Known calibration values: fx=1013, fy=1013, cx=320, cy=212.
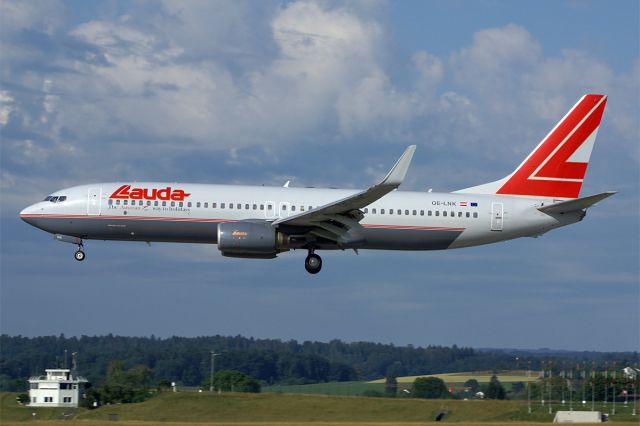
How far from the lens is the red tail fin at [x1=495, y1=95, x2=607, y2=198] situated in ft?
173

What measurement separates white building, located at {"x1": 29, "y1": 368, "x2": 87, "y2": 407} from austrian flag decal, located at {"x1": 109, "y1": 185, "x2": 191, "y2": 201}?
152 feet

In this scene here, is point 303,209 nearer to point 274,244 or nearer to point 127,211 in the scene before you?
point 274,244

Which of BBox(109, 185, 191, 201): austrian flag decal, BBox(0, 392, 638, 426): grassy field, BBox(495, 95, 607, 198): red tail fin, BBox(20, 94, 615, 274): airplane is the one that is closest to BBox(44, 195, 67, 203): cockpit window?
BBox(20, 94, 615, 274): airplane

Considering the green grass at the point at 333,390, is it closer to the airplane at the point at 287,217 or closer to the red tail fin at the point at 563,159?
the airplane at the point at 287,217

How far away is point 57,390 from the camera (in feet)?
298

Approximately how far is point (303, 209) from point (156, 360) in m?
73.3

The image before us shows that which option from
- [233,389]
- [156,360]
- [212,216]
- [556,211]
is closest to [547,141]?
[556,211]

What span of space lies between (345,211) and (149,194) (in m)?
9.64

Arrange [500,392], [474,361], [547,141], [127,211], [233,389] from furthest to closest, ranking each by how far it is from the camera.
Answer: [474,361], [233,389], [500,392], [547,141], [127,211]

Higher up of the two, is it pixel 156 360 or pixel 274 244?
pixel 274 244

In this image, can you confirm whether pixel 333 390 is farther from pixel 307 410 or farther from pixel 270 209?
pixel 270 209

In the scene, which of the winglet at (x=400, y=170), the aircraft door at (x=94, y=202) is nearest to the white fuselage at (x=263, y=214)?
the aircraft door at (x=94, y=202)

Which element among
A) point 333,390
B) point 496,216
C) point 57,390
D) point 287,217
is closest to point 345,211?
point 287,217

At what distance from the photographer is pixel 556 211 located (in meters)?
50.1
